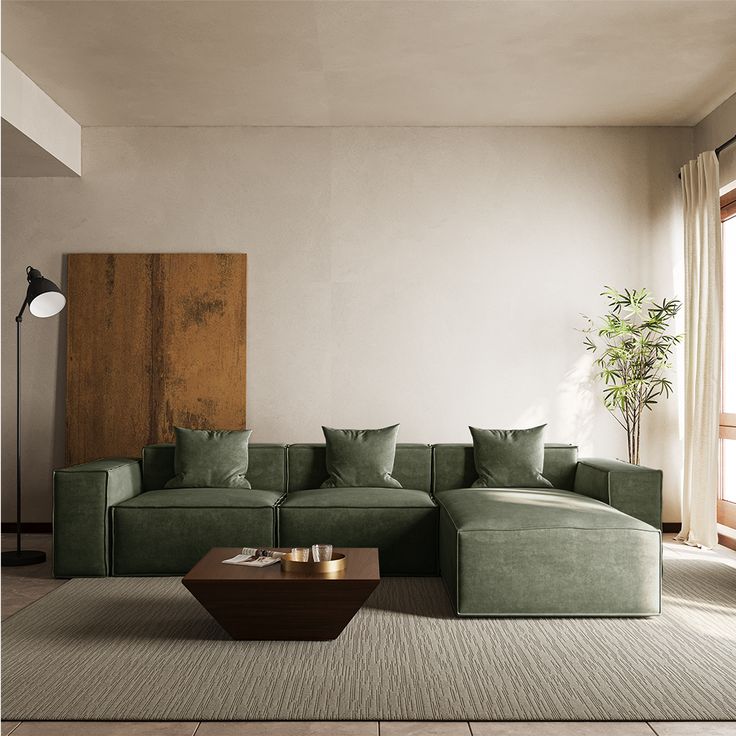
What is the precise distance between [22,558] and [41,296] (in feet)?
5.60

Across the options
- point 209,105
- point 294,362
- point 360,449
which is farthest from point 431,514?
point 209,105

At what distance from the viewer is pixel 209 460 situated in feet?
16.6

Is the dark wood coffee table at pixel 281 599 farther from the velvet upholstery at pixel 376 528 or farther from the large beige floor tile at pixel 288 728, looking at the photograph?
the velvet upholstery at pixel 376 528

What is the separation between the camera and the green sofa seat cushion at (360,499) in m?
4.59

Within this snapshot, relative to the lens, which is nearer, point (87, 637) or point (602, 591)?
point (87, 637)

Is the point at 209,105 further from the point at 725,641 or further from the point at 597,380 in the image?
the point at 725,641

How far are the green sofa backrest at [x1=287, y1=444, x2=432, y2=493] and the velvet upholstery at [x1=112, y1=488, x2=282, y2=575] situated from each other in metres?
0.72

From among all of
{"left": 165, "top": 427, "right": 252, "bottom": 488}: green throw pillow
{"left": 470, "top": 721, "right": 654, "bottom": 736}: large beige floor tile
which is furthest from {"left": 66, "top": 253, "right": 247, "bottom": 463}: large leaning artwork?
{"left": 470, "top": 721, "right": 654, "bottom": 736}: large beige floor tile

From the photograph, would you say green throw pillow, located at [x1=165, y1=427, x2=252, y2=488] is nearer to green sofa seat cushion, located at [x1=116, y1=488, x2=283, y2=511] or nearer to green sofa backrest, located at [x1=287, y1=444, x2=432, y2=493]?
green sofa seat cushion, located at [x1=116, y1=488, x2=283, y2=511]

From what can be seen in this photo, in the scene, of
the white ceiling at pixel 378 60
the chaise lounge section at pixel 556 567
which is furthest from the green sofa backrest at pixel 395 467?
the white ceiling at pixel 378 60

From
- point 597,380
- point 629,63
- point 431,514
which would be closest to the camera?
point 431,514

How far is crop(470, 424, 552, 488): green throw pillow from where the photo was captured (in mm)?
5035

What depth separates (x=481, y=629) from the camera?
3.55m

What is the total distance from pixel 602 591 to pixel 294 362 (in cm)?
313
